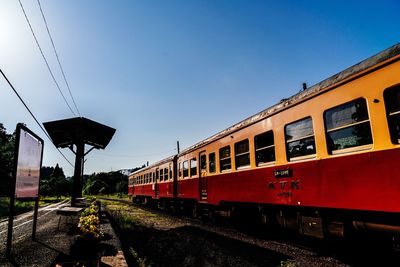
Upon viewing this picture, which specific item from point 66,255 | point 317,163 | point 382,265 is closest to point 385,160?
point 317,163

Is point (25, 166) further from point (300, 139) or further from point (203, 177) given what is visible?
point (203, 177)

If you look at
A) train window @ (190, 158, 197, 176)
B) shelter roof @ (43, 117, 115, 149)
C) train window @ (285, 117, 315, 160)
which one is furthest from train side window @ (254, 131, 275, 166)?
shelter roof @ (43, 117, 115, 149)

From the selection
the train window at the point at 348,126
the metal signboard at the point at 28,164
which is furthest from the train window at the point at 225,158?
the metal signboard at the point at 28,164

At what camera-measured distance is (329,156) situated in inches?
190

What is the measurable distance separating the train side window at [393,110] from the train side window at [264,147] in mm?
2701

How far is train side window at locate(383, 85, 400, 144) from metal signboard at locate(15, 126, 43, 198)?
557 centimetres

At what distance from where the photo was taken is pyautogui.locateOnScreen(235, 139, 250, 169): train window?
7.60 meters

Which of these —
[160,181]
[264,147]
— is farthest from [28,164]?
[160,181]

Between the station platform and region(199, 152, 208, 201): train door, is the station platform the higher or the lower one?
the lower one

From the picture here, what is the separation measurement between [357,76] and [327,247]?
4.12m

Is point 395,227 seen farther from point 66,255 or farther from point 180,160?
point 180,160

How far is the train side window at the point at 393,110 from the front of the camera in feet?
12.7

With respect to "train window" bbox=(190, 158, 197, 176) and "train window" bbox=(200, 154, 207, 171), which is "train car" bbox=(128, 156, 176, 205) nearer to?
"train window" bbox=(190, 158, 197, 176)

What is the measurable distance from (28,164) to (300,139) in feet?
17.0
